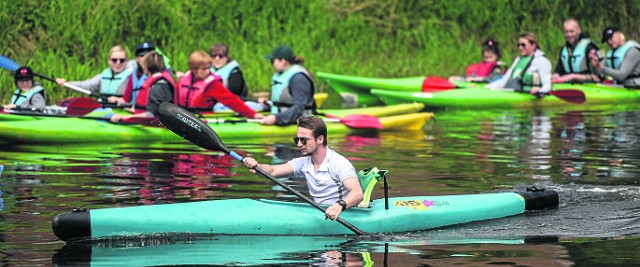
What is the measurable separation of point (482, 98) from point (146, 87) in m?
6.62

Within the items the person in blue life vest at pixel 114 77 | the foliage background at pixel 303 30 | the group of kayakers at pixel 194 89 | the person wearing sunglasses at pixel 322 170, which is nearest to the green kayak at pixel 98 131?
the group of kayakers at pixel 194 89

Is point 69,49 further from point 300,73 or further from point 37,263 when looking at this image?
point 37,263

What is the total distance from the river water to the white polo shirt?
30cm

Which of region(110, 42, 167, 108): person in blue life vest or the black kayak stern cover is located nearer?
the black kayak stern cover

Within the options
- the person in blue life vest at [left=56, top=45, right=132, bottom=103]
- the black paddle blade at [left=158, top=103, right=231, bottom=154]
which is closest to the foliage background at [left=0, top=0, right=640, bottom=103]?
the person in blue life vest at [left=56, top=45, right=132, bottom=103]

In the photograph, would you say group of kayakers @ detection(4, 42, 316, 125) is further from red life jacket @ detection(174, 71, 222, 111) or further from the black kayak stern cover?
the black kayak stern cover

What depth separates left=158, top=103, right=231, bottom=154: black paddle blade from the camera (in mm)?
9180

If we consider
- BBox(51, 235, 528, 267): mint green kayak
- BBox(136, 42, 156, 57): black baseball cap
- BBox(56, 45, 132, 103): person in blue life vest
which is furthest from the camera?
BBox(56, 45, 132, 103): person in blue life vest

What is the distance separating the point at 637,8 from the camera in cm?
2456

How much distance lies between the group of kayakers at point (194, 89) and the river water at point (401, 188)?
445mm

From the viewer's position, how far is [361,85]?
20688 mm

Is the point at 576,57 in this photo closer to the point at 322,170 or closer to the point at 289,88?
the point at 289,88

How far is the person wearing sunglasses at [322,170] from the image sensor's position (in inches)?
340

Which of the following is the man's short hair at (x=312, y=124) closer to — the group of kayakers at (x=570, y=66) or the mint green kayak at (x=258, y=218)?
the mint green kayak at (x=258, y=218)
